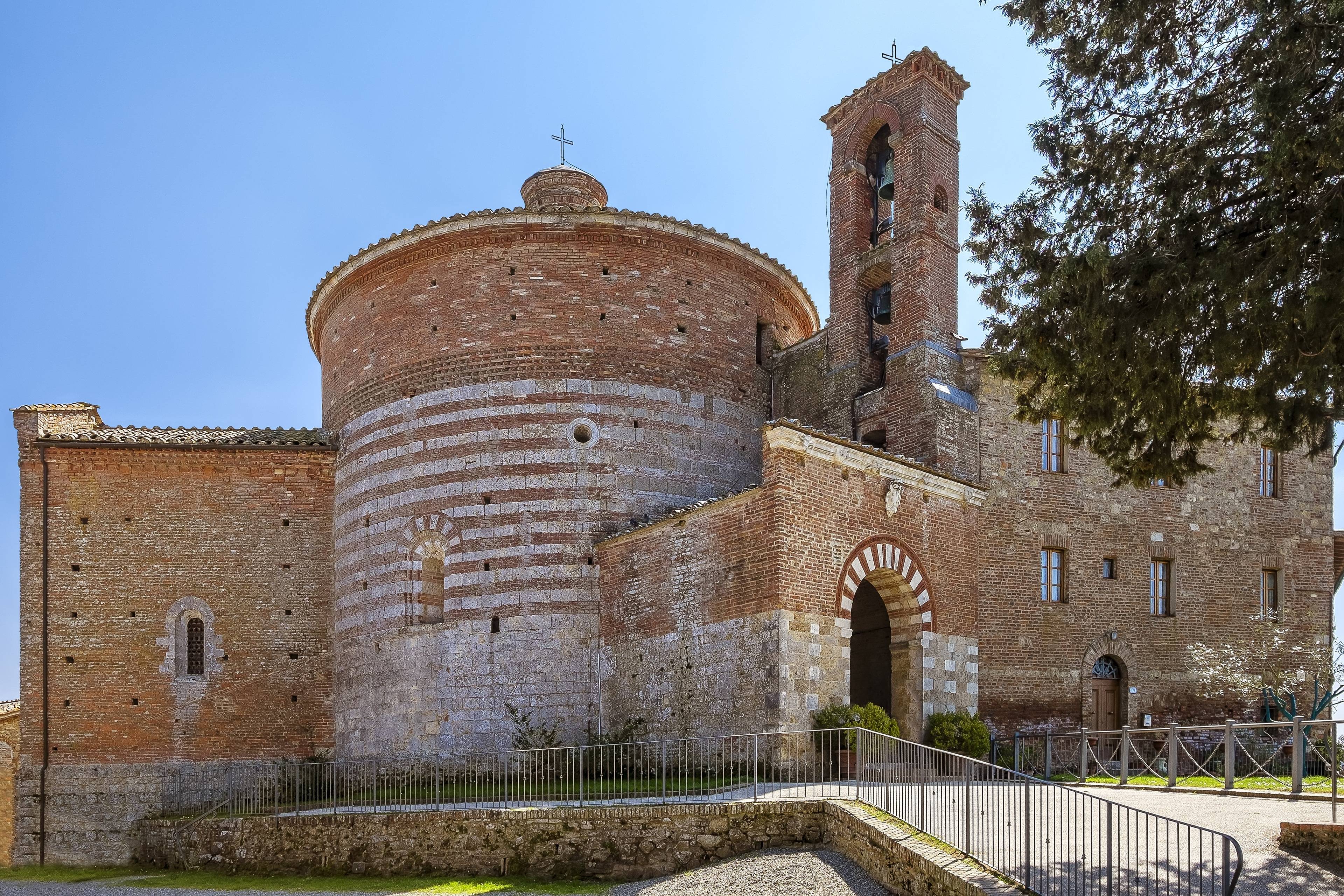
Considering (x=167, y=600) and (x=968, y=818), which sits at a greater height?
(x=167, y=600)

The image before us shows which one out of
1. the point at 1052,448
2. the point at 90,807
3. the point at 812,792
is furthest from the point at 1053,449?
the point at 90,807

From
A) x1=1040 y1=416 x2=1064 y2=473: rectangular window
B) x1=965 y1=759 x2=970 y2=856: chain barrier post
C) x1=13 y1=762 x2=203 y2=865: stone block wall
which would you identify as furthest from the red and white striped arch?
x1=13 y1=762 x2=203 y2=865: stone block wall

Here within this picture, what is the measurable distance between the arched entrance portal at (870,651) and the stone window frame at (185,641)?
12.5 metres

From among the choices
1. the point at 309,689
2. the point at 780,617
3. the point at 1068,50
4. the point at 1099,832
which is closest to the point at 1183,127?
the point at 1068,50

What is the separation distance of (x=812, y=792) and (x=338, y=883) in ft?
22.3

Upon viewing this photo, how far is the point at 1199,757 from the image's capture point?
20328 millimetres

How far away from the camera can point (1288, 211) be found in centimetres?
1089

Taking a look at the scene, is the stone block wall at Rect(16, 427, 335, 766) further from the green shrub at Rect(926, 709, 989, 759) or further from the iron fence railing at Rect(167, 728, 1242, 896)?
the green shrub at Rect(926, 709, 989, 759)

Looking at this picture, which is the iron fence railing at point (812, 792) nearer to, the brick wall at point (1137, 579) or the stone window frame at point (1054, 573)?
the brick wall at point (1137, 579)

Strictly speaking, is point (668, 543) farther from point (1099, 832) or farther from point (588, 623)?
point (1099, 832)

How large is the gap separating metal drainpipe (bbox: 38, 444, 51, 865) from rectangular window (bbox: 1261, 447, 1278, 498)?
24096mm

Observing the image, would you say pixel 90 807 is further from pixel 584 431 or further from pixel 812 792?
pixel 812 792

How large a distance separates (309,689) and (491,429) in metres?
6.80

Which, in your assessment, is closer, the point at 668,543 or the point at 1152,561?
the point at 668,543
